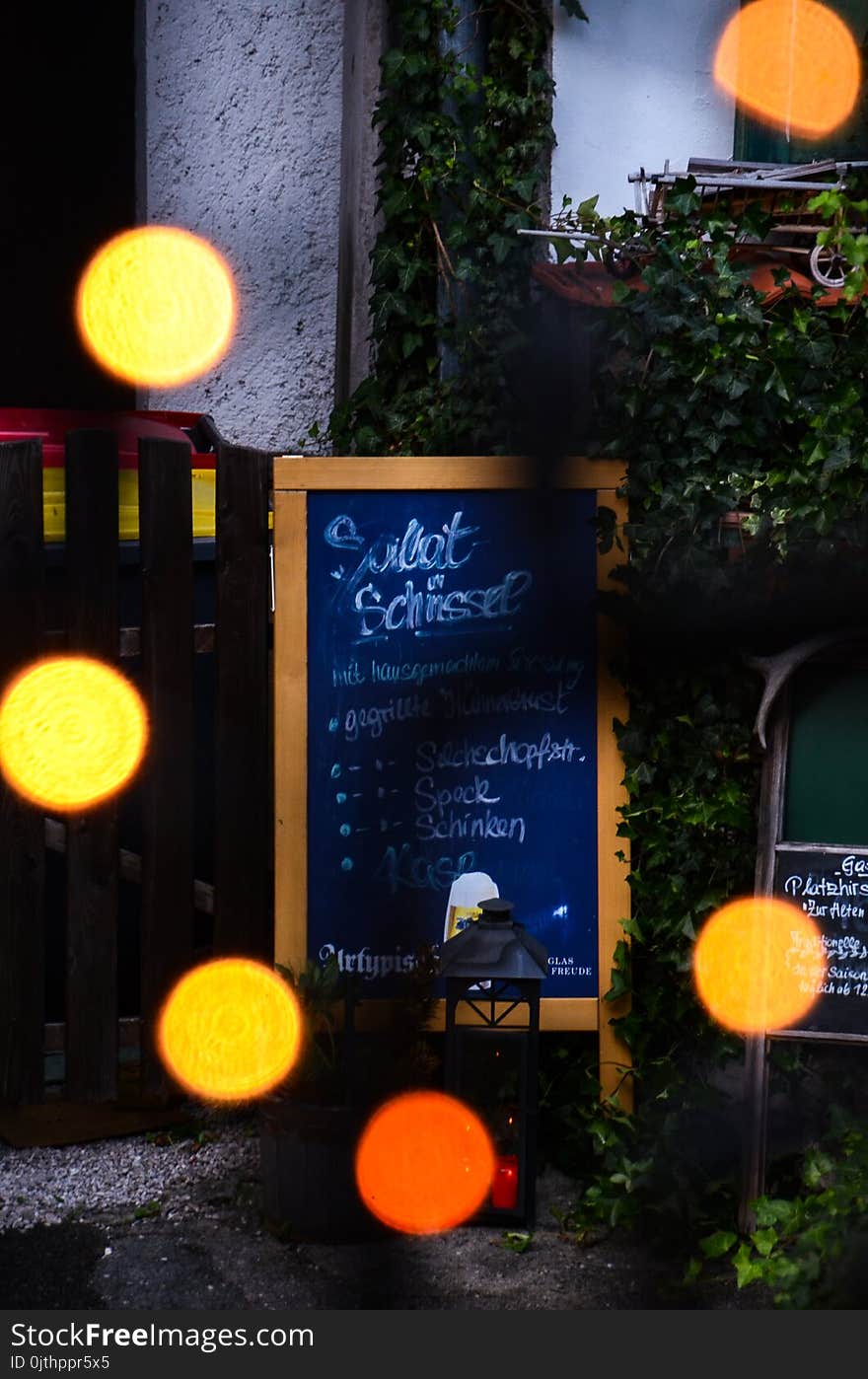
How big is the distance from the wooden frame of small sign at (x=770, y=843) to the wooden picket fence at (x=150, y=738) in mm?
1370

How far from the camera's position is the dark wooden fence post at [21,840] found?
142 inches

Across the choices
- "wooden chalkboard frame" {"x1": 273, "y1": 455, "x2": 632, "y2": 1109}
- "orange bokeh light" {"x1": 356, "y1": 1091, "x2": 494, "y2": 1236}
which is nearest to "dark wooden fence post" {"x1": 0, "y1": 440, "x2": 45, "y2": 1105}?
"wooden chalkboard frame" {"x1": 273, "y1": 455, "x2": 632, "y2": 1109}

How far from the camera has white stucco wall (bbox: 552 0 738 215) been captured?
13.9ft

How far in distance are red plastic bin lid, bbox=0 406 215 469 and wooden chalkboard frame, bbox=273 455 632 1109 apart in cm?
61

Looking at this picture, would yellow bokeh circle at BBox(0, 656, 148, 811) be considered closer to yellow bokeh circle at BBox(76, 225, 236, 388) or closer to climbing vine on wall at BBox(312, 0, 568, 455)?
yellow bokeh circle at BBox(76, 225, 236, 388)

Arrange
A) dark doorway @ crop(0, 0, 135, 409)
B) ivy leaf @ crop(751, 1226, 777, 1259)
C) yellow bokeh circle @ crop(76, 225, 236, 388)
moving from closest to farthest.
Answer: dark doorway @ crop(0, 0, 135, 409)
yellow bokeh circle @ crop(76, 225, 236, 388)
ivy leaf @ crop(751, 1226, 777, 1259)

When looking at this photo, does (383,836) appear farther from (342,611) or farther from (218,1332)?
(218,1332)

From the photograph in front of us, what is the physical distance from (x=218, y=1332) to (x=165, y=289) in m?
2.27

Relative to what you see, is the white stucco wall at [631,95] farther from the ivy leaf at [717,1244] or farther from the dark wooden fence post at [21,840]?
the ivy leaf at [717,1244]

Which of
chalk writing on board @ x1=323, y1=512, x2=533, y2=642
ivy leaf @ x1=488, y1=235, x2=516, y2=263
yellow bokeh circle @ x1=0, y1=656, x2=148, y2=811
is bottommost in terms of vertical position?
yellow bokeh circle @ x1=0, y1=656, x2=148, y2=811

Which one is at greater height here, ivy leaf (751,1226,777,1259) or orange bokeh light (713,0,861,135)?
orange bokeh light (713,0,861,135)

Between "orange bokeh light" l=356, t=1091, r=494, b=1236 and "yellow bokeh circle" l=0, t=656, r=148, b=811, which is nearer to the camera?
"orange bokeh light" l=356, t=1091, r=494, b=1236

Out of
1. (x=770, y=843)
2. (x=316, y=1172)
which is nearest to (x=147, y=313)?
(x=770, y=843)

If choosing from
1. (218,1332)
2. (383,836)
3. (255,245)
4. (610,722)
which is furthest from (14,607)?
(255,245)
